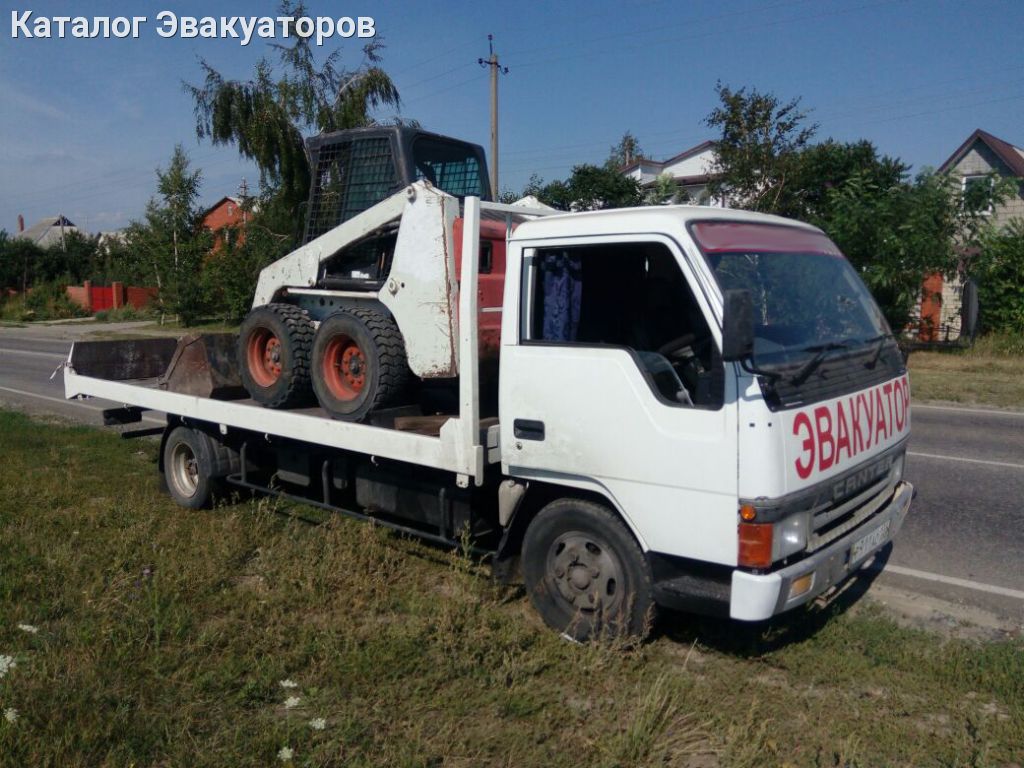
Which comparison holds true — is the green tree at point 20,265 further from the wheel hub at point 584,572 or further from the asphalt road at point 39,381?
the wheel hub at point 584,572

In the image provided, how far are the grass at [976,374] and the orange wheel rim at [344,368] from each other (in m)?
10.8

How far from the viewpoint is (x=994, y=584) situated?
17.5 feet

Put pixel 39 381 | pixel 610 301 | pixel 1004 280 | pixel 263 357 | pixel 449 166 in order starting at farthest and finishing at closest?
pixel 1004 280, pixel 39 381, pixel 449 166, pixel 263 357, pixel 610 301

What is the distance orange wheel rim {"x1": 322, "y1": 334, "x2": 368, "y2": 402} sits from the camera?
5.54 m

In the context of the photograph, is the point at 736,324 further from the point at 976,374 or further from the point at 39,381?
the point at 39,381

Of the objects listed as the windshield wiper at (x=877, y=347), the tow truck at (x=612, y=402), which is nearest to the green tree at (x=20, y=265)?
the tow truck at (x=612, y=402)

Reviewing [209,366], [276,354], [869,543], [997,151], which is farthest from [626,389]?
[997,151]

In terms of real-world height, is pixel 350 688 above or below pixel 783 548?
below

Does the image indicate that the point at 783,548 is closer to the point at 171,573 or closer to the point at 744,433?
the point at 744,433

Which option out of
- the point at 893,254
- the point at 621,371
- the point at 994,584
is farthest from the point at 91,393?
the point at 893,254

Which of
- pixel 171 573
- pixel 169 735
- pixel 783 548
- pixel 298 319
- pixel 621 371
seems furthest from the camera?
pixel 298 319

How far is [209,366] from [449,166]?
2.45m

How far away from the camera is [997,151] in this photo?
30.8 metres

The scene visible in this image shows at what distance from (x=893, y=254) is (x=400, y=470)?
16.4 m
